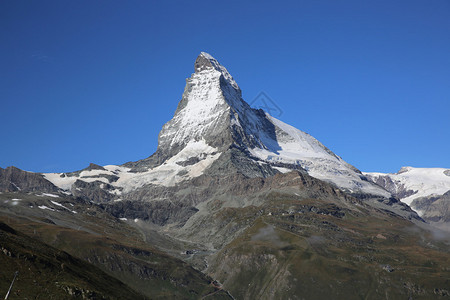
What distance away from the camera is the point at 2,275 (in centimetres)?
18800

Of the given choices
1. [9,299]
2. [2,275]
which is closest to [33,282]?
[2,275]

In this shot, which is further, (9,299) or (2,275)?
(2,275)

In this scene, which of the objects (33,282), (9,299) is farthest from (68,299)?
(9,299)

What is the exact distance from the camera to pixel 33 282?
7677 inches

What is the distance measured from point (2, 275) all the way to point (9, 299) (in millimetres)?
20705

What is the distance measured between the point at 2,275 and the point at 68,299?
81.8 feet

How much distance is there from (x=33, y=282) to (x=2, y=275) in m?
11.8

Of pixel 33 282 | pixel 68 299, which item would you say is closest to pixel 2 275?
pixel 33 282

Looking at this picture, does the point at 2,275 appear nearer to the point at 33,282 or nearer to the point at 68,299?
the point at 33,282

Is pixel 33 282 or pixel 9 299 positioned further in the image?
pixel 33 282

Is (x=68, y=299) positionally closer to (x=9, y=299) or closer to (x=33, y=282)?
(x=33, y=282)

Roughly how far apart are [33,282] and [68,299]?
14533 mm

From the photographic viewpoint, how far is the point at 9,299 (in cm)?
17012

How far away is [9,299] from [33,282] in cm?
2492
